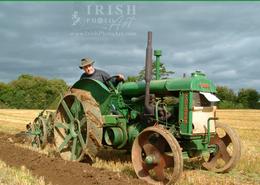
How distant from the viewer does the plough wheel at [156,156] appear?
5.84 m

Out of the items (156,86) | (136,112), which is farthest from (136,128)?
(156,86)

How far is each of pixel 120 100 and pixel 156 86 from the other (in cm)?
113

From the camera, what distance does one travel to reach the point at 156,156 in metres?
6.32

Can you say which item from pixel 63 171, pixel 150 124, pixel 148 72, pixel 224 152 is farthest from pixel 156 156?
pixel 224 152

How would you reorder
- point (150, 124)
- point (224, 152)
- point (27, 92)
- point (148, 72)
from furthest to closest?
point (27, 92) < point (224, 152) < point (150, 124) < point (148, 72)

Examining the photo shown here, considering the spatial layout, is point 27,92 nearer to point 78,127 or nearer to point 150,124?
point 78,127

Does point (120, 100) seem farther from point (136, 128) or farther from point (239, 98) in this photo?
point (239, 98)

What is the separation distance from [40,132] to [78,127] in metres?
2.58

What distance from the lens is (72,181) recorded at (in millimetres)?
6168

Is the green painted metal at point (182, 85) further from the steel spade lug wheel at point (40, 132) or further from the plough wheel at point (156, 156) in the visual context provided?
the steel spade lug wheel at point (40, 132)

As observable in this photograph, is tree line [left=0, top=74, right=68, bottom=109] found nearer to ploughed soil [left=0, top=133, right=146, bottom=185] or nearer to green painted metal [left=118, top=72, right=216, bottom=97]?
ploughed soil [left=0, top=133, right=146, bottom=185]

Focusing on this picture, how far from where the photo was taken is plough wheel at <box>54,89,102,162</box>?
24.2 ft

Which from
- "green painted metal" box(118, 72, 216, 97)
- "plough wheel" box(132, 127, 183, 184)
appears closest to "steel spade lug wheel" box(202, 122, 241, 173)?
"green painted metal" box(118, 72, 216, 97)

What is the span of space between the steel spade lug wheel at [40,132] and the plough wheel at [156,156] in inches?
151
